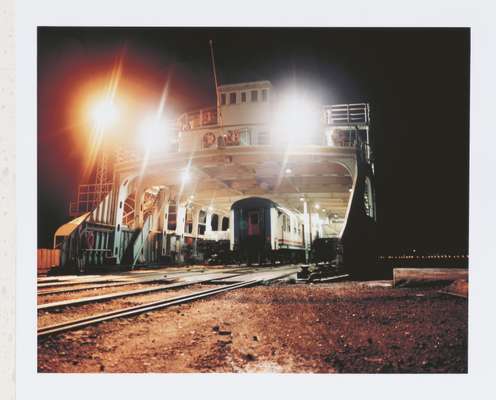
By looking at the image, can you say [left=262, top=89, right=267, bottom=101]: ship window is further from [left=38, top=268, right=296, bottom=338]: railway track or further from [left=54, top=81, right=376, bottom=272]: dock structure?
[left=38, top=268, right=296, bottom=338]: railway track

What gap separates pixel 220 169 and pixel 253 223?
297 cm

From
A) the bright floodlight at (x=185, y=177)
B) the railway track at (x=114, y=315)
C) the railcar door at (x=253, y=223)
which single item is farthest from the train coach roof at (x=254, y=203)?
the railway track at (x=114, y=315)

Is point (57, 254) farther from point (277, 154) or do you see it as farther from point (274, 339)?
point (274, 339)

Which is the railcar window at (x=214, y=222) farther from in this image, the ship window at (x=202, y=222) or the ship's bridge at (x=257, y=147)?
the ship's bridge at (x=257, y=147)

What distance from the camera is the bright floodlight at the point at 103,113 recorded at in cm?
723

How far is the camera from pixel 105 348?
3.62 m

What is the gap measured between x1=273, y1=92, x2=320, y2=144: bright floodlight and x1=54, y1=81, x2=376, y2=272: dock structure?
3 cm

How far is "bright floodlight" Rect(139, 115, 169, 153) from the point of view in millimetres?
9289

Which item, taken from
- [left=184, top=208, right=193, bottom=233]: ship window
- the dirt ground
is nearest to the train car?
[left=184, top=208, right=193, bottom=233]: ship window

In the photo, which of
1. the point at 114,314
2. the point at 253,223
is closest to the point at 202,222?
the point at 253,223

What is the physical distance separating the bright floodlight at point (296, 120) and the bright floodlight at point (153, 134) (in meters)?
2.97

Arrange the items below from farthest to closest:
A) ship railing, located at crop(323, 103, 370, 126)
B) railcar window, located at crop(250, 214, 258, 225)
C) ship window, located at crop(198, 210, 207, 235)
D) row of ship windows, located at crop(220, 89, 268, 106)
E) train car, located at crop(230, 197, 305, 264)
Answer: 1. ship window, located at crop(198, 210, 207, 235)
2. railcar window, located at crop(250, 214, 258, 225)
3. train car, located at crop(230, 197, 305, 264)
4. row of ship windows, located at crop(220, 89, 268, 106)
5. ship railing, located at crop(323, 103, 370, 126)

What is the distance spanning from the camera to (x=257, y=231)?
13703 mm
